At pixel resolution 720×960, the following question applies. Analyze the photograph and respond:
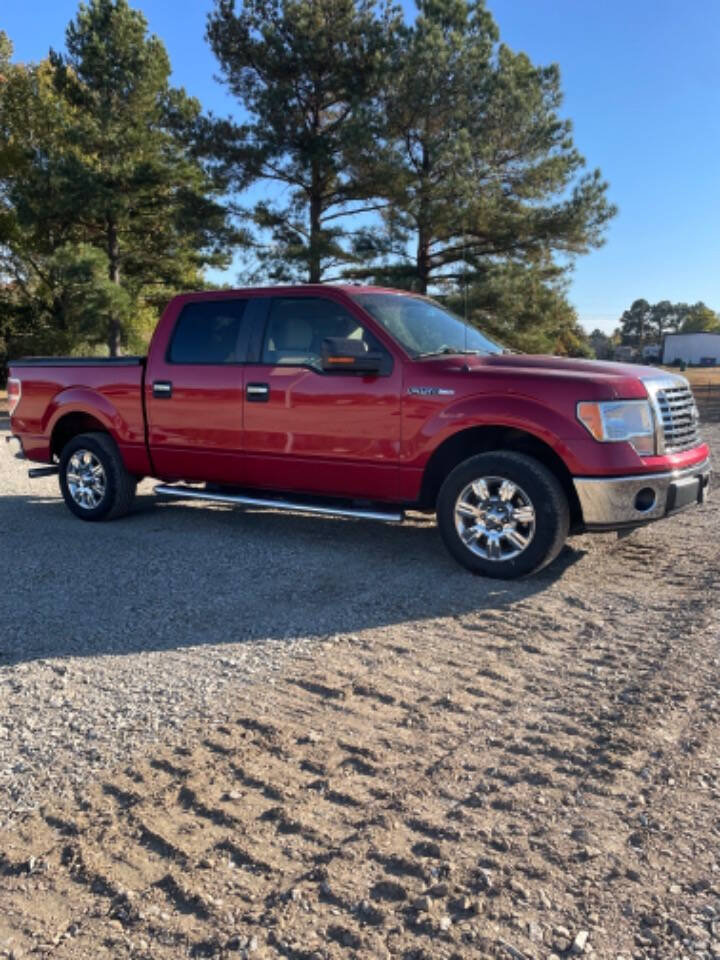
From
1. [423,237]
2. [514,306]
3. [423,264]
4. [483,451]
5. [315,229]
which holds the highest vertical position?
[315,229]

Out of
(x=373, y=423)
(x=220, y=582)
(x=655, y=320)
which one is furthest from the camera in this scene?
(x=655, y=320)

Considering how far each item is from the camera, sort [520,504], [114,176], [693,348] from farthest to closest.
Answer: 1. [693,348]
2. [114,176]
3. [520,504]

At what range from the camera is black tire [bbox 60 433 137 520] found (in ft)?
23.5

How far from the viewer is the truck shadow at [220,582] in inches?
173

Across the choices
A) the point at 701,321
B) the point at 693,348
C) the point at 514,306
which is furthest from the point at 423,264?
the point at 701,321

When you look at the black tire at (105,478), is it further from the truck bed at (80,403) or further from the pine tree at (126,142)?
the pine tree at (126,142)

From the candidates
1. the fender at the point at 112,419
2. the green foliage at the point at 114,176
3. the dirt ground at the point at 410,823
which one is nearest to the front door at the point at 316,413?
→ the fender at the point at 112,419

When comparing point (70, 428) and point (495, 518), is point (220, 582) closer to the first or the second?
point (495, 518)

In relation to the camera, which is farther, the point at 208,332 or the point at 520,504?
the point at 208,332

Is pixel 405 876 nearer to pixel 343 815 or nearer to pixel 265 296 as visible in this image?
pixel 343 815

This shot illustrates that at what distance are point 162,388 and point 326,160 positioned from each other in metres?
14.4

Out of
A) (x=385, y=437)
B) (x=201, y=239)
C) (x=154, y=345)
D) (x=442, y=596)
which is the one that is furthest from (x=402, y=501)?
(x=201, y=239)

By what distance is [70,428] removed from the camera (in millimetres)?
7660

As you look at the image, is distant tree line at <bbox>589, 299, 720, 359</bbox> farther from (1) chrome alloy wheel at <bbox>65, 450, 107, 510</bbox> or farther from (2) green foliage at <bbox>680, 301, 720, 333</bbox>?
(1) chrome alloy wheel at <bbox>65, 450, 107, 510</bbox>
